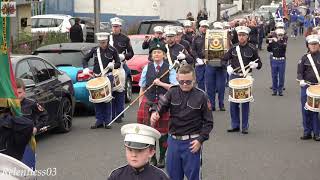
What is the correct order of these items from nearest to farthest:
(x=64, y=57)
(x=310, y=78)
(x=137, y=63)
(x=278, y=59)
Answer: (x=310, y=78) → (x=64, y=57) → (x=137, y=63) → (x=278, y=59)

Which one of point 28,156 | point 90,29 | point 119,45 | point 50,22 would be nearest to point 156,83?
point 28,156

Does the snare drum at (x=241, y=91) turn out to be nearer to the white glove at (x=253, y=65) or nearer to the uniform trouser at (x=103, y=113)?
the white glove at (x=253, y=65)

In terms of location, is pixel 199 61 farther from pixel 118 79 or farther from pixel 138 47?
pixel 138 47

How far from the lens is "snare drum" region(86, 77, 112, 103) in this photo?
1266cm

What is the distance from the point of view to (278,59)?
18109 mm

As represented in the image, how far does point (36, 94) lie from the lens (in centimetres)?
1141

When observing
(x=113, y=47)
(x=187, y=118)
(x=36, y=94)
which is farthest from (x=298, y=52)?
(x=187, y=118)

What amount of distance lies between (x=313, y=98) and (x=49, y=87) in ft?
14.7

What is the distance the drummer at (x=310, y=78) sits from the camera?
1195cm

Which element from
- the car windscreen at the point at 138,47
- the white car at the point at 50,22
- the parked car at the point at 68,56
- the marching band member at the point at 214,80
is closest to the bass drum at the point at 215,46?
the marching band member at the point at 214,80

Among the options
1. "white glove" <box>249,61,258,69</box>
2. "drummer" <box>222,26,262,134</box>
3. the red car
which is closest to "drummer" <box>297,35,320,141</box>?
"white glove" <box>249,61,258,69</box>

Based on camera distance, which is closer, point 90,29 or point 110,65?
point 110,65

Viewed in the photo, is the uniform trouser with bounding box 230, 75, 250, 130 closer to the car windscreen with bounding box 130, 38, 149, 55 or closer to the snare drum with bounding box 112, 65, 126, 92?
the snare drum with bounding box 112, 65, 126, 92

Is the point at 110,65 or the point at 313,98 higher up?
the point at 110,65
